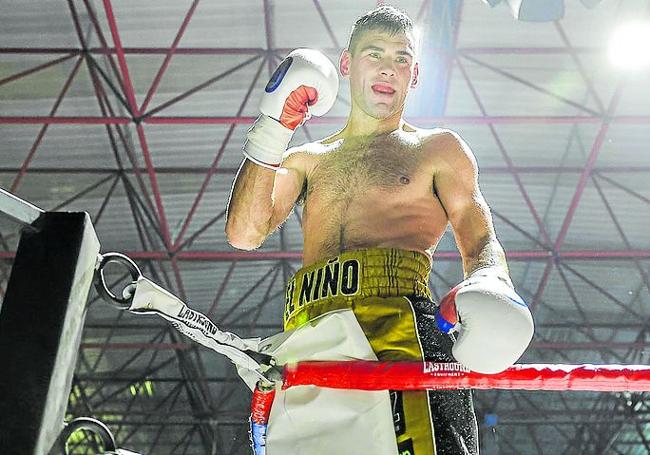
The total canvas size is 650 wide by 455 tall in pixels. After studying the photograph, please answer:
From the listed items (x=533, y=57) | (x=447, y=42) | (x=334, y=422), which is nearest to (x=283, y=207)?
(x=334, y=422)

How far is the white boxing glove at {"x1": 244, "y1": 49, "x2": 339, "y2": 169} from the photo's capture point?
5.16 ft

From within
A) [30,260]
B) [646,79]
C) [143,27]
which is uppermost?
[143,27]

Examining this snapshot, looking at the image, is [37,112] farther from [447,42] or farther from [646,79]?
[646,79]

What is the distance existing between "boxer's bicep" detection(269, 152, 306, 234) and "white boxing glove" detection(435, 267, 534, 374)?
2.02 feet

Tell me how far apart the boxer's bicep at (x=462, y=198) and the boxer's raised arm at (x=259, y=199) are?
370 mm

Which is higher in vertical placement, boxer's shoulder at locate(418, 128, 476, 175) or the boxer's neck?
the boxer's neck

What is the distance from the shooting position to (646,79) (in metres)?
6.38

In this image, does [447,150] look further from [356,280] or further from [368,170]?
[356,280]

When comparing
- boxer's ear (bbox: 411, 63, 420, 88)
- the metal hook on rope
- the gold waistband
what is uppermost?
boxer's ear (bbox: 411, 63, 420, 88)

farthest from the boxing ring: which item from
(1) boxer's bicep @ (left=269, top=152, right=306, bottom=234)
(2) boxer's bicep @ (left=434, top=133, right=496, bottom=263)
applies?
(1) boxer's bicep @ (left=269, top=152, right=306, bottom=234)

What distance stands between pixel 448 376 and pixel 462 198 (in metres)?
0.47

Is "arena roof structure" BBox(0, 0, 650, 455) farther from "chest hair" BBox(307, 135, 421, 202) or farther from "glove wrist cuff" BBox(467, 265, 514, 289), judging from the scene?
"glove wrist cuff" BBox(467, 265, 514, 289)

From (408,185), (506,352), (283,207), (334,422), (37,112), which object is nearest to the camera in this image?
(506,352)

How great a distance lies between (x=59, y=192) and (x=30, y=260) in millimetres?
7121
